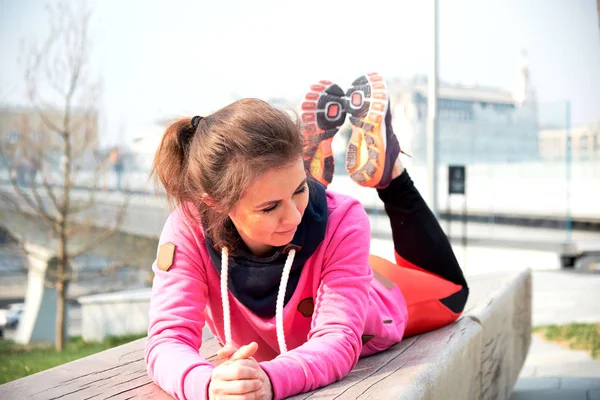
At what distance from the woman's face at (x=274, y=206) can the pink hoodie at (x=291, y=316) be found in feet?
0.50

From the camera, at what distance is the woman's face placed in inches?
49.8

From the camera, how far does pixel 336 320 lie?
→ 1359 millimetres

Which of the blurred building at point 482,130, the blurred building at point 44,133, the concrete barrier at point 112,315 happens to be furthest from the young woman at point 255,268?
the blurred building at point 482,130

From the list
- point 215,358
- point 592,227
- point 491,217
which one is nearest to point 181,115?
point 215,358

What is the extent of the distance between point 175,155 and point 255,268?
0.94 ft

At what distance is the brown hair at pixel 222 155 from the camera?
126 cm

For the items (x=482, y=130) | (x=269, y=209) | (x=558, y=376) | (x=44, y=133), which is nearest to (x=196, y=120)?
(x=269, y=209)

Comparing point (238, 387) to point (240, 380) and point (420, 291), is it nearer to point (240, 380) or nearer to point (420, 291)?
point (240, 380)

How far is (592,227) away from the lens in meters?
12.5

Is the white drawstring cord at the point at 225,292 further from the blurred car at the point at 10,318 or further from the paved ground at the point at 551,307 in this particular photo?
the blurred car at the point at 10,318

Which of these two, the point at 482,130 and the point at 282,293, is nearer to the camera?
the point at 282,293

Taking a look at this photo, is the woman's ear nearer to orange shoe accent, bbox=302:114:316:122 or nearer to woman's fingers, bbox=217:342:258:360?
woman's fingers, bbox=217:342:258:360

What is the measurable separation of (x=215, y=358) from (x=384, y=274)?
2.02 feet

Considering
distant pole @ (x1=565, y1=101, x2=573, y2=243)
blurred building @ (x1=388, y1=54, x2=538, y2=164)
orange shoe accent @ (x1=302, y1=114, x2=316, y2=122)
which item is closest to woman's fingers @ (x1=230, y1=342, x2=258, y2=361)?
orange shoe accent @ (x1=302, y1=114, x2=316, y2=122)
